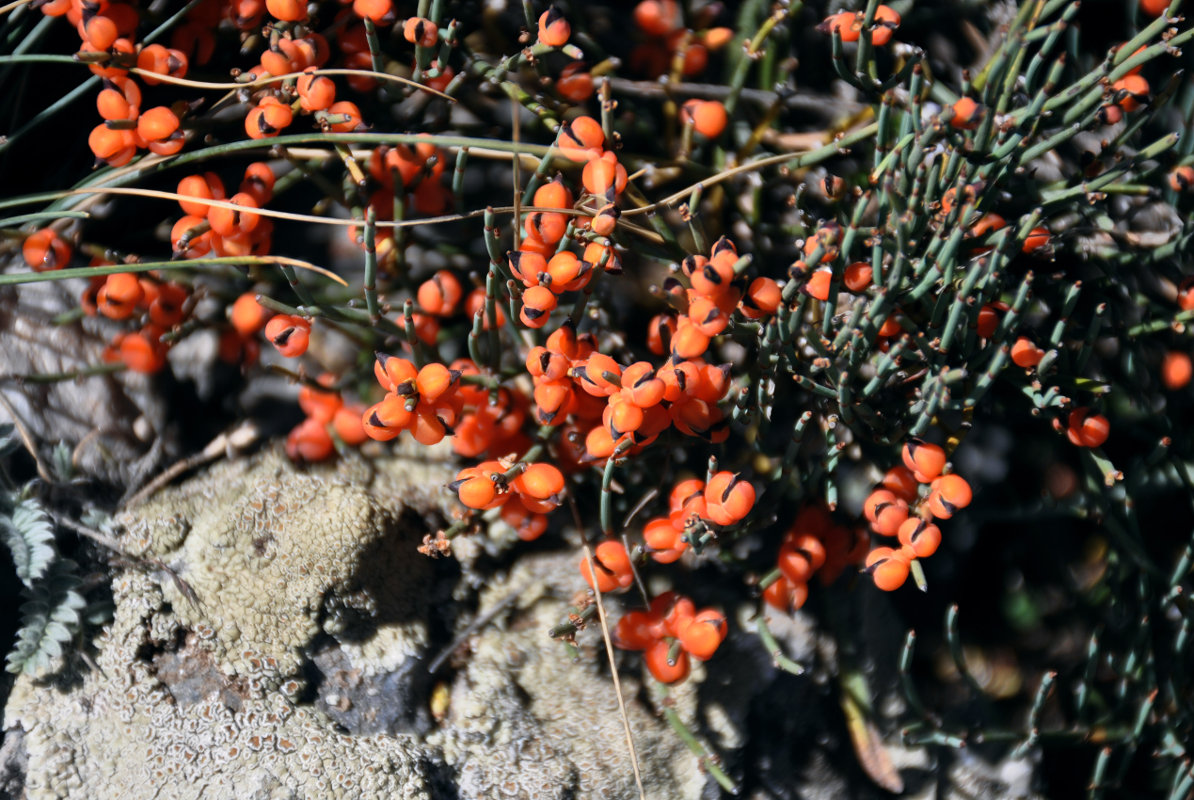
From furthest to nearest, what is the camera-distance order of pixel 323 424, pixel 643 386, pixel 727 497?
pixel 323 424
pixel 727 497
pixel 643 386

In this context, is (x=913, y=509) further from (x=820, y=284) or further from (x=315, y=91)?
(x=315, y=91)

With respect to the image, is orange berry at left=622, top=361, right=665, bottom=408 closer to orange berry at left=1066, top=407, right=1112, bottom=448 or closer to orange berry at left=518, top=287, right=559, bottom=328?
orange berry at left=518, top=287, right=559, bottom=328

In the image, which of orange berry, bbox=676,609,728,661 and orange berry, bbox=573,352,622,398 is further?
orange berry, bbox=676,609,728,661

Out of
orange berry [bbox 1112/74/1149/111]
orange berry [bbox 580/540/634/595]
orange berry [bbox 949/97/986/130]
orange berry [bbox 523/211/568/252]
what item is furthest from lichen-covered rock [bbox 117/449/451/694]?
orange berry [bbox 1112/74/1149/111]

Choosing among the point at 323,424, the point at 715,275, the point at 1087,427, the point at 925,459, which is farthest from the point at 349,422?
the point at 1087,427

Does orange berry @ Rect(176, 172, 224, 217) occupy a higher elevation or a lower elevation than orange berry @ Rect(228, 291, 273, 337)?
higher

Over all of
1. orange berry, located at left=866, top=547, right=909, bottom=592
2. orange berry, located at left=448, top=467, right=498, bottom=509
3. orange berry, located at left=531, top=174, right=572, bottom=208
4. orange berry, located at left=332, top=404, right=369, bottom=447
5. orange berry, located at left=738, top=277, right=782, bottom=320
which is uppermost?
orange berry, located at left=531, top=174, right=572, bottom=208
